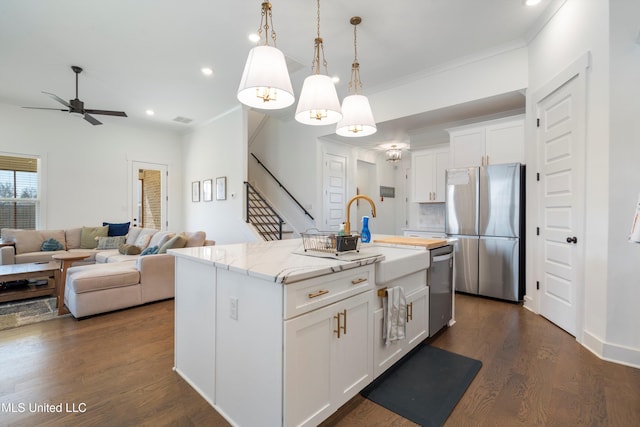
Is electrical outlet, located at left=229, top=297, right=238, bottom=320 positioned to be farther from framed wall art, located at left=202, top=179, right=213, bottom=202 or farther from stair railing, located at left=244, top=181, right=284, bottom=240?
framed wall art, located at left=202, top=179, right=213, bottom=202

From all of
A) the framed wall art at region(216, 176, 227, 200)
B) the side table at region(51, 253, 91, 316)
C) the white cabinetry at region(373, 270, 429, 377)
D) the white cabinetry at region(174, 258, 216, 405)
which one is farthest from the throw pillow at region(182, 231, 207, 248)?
the white cabinetry at region(373, 270, 429, 377)

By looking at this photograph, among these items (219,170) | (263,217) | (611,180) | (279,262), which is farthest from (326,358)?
(219,170)

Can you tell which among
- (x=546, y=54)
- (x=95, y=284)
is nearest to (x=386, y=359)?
(x=95, y=284)

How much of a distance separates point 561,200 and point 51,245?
302 inches

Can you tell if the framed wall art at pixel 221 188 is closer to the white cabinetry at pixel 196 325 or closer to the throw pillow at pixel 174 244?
the throw pillow at pixel 174 244

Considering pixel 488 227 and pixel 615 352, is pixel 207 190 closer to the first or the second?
pixel 488 227

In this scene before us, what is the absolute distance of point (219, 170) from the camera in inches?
253

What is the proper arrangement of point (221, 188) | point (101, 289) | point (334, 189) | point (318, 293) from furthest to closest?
point (221, 188) → point (334, 189) → point (101, 289) → point (318, 293)

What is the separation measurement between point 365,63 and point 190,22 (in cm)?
224

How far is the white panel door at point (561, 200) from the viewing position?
2.67 meters

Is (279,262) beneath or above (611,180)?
beneath

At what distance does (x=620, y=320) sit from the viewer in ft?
7.39

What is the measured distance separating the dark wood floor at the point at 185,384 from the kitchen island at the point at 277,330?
22 cm

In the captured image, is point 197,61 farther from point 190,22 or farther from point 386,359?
point 386,359
